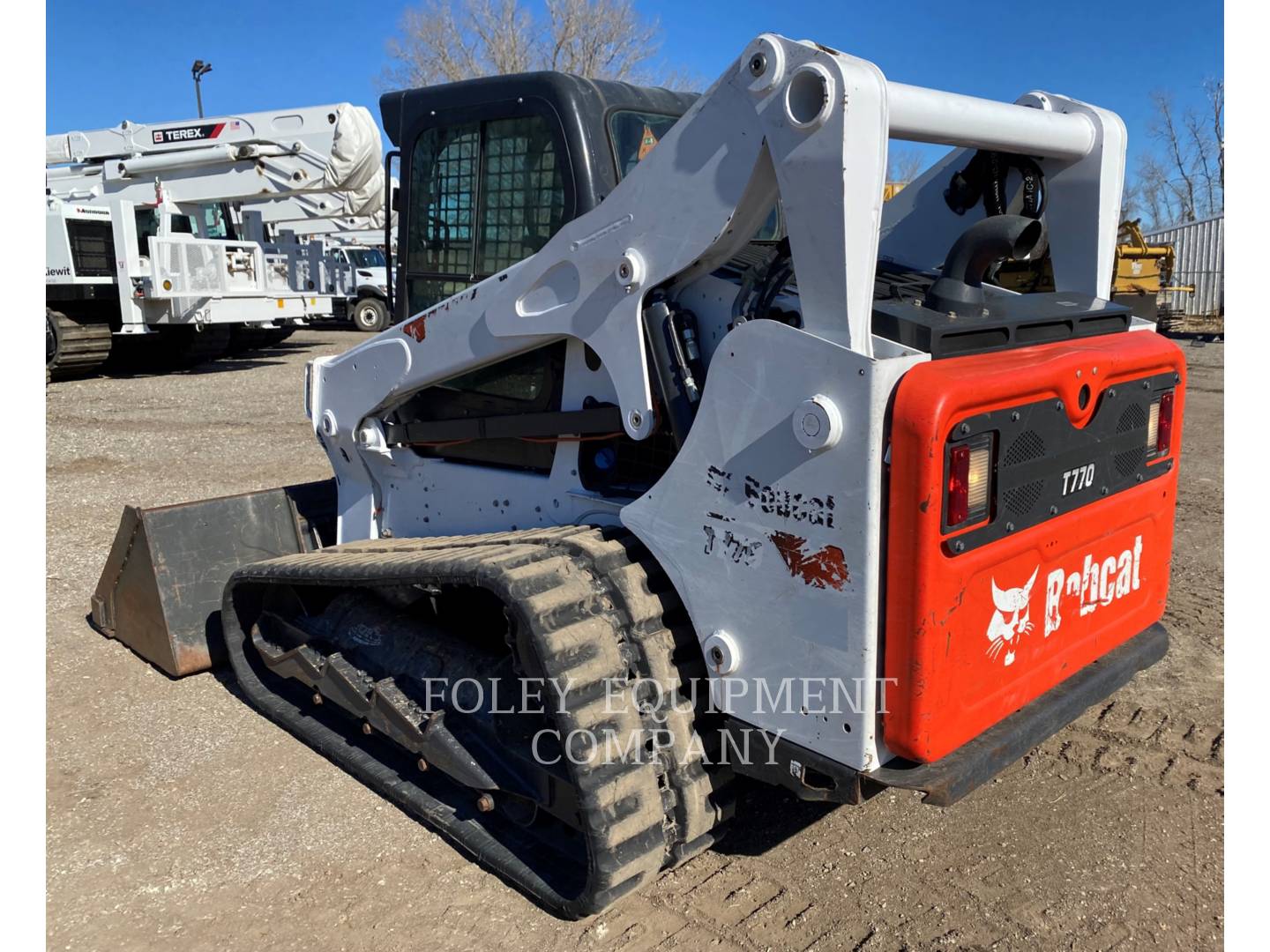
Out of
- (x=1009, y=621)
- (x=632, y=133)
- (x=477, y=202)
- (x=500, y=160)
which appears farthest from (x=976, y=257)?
(x=477, y=202)

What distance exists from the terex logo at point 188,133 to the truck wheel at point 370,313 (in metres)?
6.59

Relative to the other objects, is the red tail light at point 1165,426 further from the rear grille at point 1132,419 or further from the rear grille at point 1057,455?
the rear grille at point 1132,419

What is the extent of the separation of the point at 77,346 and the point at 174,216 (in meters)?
2.48

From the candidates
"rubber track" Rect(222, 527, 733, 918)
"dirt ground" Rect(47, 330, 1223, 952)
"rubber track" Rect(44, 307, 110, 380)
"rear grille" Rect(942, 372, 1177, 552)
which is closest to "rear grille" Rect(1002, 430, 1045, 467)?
"rear grille" Rect(942, 372, 1177, 552)

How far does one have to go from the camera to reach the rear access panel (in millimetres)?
2340

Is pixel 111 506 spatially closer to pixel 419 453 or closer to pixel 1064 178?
pixel 419 453

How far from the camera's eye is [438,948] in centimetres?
269

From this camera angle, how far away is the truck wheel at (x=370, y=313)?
2106cm

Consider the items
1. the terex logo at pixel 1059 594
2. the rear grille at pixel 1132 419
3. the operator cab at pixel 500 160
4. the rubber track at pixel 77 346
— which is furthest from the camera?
the rubber track at pixel 77 346

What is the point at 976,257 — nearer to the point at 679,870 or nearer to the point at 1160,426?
the point at 1160,426

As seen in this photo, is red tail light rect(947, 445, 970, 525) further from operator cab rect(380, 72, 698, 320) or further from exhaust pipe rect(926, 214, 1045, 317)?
operator cab rect(380, 72, 698, 320)

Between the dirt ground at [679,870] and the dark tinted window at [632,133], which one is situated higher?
the dark tinted window at [632,133]

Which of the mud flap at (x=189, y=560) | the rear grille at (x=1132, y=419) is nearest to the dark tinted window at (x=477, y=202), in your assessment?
the mud flap at (x=189, y=560)

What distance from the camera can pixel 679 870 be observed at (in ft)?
9.87
